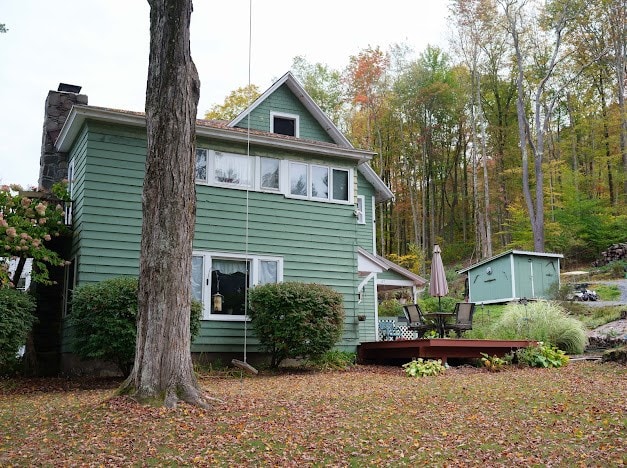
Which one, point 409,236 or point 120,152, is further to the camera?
point 409,236

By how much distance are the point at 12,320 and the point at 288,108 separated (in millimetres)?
8425

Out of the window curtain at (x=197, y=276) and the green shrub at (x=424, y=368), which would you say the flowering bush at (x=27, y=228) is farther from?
the green shrub at (x=424, y=368)

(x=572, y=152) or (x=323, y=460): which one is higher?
(x=572, y=152)

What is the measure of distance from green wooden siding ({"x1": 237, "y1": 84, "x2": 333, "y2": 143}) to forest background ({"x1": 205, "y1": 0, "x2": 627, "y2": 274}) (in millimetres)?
14371

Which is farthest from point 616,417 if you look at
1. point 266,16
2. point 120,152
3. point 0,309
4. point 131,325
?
point 120,152

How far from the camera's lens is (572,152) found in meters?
35.1

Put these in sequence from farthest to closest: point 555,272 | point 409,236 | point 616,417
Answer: point 409,236
point 555,272
point 616,417

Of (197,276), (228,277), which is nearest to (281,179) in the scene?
(228,277)

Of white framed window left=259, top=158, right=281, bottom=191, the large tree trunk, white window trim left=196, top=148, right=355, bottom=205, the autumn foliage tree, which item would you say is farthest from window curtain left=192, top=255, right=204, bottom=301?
the autumn foliage tree

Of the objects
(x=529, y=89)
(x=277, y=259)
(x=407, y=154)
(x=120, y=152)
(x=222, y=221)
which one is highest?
(x=529, y=89)

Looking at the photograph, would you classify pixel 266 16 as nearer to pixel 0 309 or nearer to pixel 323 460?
pixel 0 309

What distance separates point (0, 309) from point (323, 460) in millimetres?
6592

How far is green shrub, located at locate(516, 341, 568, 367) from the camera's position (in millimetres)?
11211

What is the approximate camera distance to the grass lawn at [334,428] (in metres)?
5.23
